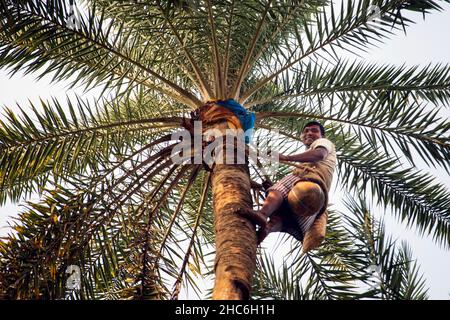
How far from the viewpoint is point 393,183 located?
24.6 feet

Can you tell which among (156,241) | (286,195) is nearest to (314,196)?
(286,195)

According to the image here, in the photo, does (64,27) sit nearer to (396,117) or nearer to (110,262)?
(110,262)

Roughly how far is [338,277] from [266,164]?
180 cm

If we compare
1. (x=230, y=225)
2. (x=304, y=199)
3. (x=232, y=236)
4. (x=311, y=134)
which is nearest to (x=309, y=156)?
(x=304, y=199)

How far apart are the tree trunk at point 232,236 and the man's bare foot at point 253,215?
0.12 ft

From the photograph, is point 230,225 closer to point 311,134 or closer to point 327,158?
point 327,158

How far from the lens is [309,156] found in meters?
5.52

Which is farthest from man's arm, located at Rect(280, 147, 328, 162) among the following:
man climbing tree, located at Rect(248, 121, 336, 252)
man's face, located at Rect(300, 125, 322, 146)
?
man's face, located at Rect(300, 125, 322, 146)

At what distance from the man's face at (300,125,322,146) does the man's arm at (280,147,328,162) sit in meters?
0.67

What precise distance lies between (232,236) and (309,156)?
4.57 feet

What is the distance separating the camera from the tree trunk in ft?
13.3

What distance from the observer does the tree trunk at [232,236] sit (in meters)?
4.05

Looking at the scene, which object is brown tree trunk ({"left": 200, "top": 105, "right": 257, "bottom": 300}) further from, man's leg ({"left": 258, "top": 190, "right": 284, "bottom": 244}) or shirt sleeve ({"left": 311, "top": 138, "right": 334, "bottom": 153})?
shirt sleeve ({"left": 311, "top": 138, "right": 334, "bottom": 153})

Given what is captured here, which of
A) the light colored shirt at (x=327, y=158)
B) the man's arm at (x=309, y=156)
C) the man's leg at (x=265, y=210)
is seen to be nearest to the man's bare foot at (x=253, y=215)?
the man's leg at (x=265, y=210)
